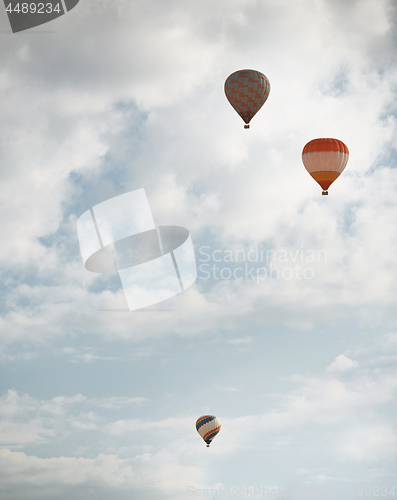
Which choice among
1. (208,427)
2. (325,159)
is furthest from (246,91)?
(208,427)

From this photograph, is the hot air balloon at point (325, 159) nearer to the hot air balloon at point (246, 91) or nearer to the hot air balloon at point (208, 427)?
the hot air balloon at point (246, 91)

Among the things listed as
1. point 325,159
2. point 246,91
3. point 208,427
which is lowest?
point 208,427

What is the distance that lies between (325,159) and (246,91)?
1035 cm

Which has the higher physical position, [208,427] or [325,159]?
[325,159]

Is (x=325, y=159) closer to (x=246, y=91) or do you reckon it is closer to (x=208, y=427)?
(x=246, y=91)

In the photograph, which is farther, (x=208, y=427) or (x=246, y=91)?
(x=208, y=427)

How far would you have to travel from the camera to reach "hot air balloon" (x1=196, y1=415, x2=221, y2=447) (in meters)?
94.4

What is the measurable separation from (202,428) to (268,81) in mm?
53072

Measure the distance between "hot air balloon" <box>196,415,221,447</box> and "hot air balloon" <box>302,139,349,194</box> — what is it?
153 feet

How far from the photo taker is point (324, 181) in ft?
204

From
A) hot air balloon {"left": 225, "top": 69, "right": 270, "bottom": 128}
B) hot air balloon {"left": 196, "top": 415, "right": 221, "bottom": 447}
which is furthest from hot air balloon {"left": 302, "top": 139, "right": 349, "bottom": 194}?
hot air balloon {"left": 196, "top": 415, "right": 221, "bottom": 447}

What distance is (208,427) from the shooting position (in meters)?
94.8

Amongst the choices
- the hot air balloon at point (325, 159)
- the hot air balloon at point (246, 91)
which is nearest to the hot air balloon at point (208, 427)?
the hot air balloon at point (325, 159)

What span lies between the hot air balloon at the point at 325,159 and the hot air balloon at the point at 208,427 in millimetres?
46738
